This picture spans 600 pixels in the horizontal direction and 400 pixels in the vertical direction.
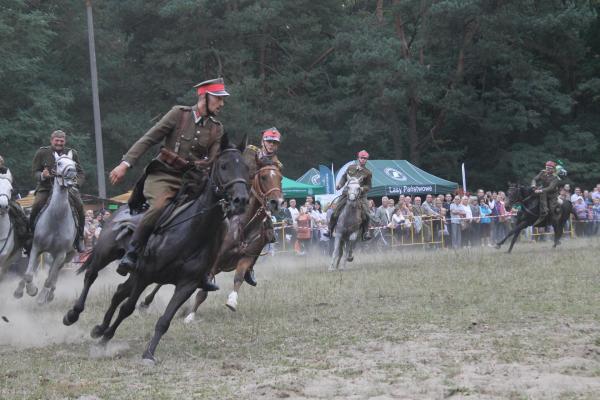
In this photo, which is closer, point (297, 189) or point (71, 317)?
point (71, 317)

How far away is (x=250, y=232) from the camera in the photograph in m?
14.3

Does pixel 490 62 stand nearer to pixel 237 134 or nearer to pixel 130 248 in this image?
pixel 237 134

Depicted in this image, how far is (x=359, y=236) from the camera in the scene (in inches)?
937

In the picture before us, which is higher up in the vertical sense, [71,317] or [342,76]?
[342,76]

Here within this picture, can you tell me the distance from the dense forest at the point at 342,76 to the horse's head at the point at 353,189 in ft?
70.7

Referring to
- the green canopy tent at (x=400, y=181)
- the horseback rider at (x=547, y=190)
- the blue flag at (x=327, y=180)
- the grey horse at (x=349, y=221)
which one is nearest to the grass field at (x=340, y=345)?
the grey horse at (x=349, y=221)

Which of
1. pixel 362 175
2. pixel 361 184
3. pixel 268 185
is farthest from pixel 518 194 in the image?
pixel 268 185

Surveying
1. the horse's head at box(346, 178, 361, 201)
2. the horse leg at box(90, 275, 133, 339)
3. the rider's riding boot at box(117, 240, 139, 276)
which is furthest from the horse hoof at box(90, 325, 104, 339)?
the horse's head at box(346, 178, 361, 201)

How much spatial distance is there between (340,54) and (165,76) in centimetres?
902

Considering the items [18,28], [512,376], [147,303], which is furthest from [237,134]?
[512,376]

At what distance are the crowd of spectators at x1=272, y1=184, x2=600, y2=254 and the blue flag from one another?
255cm

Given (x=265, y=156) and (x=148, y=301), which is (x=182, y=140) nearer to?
(x=265, y=156)

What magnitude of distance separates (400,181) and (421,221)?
635 cm

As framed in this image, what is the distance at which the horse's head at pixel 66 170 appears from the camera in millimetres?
14625
